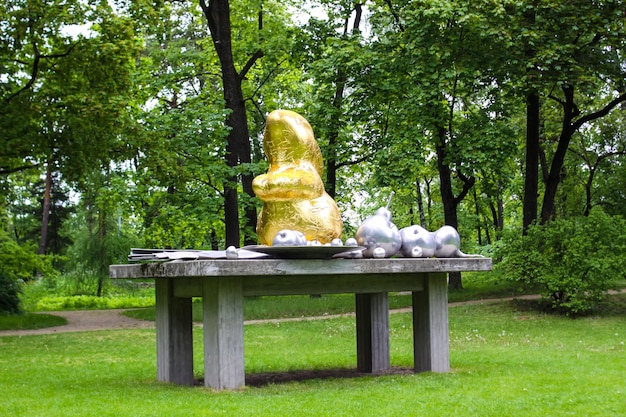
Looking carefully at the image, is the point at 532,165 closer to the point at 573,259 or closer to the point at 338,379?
the point at 573,259

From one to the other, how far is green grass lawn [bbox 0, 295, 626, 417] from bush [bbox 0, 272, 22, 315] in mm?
4669

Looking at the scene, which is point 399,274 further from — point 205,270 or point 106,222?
point 106,222

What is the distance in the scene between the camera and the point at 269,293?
855cm

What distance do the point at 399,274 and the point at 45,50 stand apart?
12543 millimetres

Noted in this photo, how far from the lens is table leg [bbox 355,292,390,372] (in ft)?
34.3

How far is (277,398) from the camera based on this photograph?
7832mm

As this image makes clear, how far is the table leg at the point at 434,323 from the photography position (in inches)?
374

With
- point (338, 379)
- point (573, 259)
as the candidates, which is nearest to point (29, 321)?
point (338, 379)

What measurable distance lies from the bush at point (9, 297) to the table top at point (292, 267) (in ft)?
45.3

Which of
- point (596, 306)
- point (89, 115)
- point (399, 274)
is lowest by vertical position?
point (596, 306)

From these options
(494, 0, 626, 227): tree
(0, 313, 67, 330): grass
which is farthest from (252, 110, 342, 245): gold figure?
(0, 313, 67, 330): grass

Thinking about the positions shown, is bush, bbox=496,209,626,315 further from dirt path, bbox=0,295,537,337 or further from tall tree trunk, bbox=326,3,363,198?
tall tree trunk, bbox=326,3,363,198

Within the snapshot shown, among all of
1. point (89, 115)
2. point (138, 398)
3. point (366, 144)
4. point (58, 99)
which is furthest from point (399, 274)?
point (366, 144)

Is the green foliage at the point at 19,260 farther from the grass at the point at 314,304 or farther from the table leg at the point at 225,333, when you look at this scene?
the table leg at the point at 225,333
